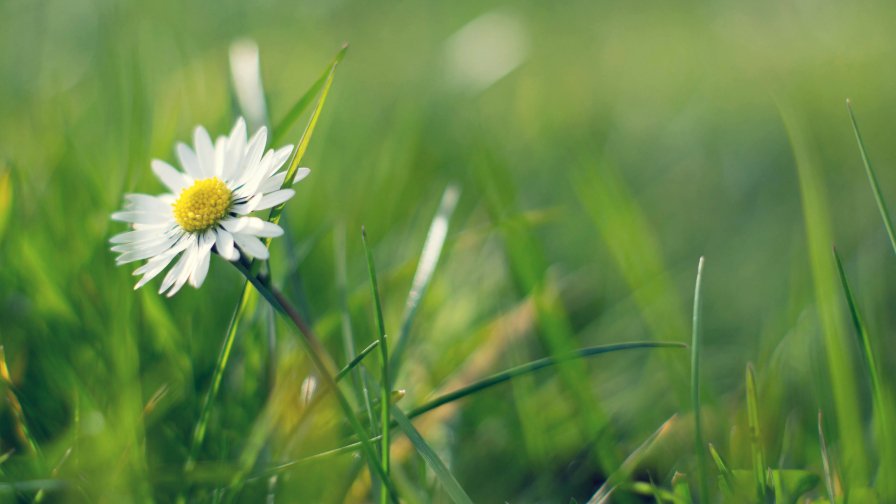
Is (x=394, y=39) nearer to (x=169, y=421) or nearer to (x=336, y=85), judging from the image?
(x=336, y=85)

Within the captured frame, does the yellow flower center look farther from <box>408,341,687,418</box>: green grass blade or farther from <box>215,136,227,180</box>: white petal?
<box>408,341,687,418</box>: green grass blade

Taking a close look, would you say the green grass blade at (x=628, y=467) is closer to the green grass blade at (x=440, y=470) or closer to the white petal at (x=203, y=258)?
the green grass blade at (x=440, y=470)

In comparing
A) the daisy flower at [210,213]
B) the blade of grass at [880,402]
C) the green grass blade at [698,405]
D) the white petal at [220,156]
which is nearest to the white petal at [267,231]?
the daisy flower at [210,213]

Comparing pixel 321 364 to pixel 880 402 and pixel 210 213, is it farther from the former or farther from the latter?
pixel 880 402

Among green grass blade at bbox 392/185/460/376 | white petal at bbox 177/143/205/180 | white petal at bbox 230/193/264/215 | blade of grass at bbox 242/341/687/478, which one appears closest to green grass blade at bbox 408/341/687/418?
blade of grass at bbox 242/341/687/478

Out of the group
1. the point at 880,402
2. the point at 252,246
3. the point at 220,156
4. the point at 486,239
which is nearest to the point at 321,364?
→ the point at 252,246

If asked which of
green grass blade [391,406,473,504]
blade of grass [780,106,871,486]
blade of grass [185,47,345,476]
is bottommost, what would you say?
blade of grass [780,106,871,486]

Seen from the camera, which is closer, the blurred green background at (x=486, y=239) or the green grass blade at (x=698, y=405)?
the green grass blade at (x=698, y=405)
